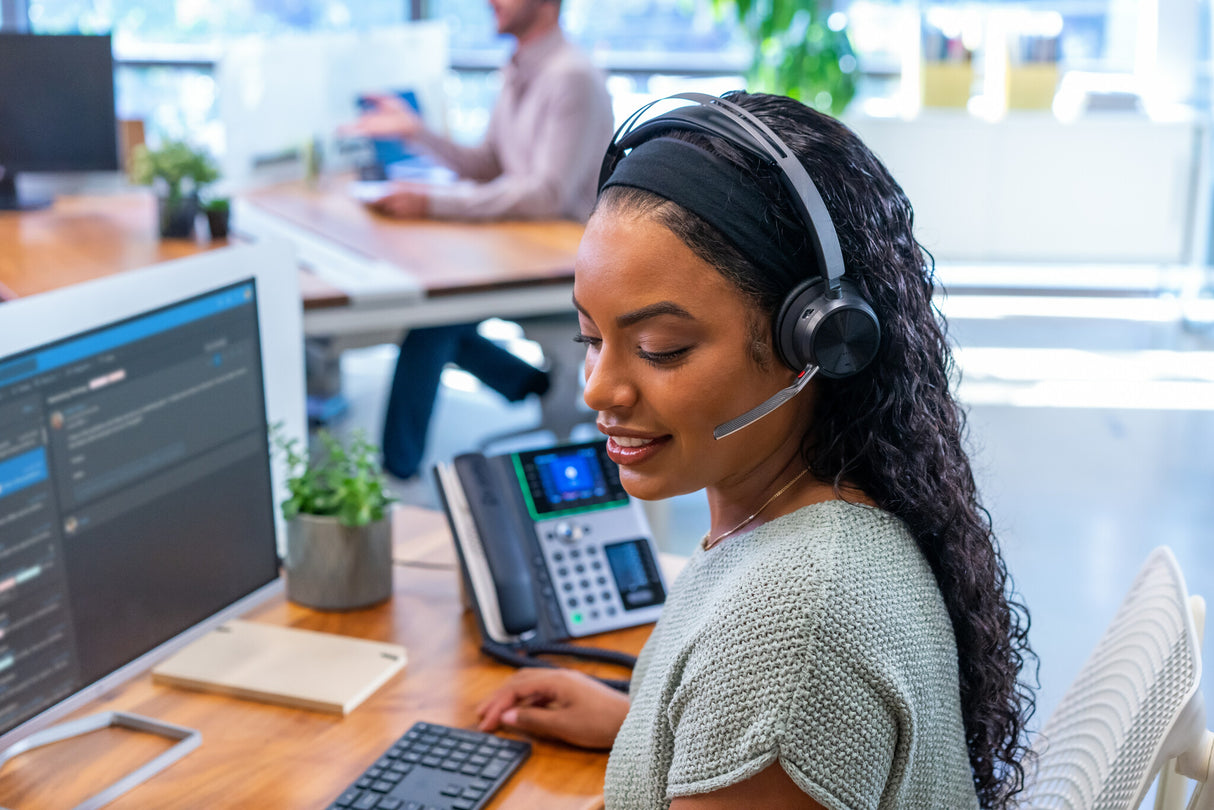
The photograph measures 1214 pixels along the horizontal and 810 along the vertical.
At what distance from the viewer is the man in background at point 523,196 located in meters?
3.25

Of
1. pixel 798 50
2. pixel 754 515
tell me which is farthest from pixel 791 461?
pixel 798 50

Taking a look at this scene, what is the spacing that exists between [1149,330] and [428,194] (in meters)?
3.40

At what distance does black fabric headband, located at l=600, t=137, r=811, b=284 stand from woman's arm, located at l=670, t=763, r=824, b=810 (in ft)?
1.11

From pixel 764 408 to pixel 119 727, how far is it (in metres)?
0.72

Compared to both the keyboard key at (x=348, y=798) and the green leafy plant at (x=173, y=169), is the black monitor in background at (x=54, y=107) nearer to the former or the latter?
the green leafy plant at (x=173, y=169)

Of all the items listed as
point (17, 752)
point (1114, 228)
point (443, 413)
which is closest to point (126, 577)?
point (17, 752)

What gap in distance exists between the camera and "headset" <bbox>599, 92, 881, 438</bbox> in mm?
843

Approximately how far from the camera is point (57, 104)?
3.43 metres

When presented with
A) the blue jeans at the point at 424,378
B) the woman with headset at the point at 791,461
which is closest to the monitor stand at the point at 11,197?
the blue jeans at the point at 424,378

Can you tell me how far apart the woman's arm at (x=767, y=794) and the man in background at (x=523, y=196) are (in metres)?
2.43

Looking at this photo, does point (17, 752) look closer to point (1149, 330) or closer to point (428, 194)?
point (428, 194)

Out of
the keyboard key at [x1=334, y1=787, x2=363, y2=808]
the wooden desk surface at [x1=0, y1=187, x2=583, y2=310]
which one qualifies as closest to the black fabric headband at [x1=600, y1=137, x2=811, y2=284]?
the keyboard key at [x1=334, y1=787, x2=363, y2=808]

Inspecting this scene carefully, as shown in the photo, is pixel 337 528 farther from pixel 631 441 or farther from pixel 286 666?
pixel 631 441

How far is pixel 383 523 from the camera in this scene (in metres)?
1.39
